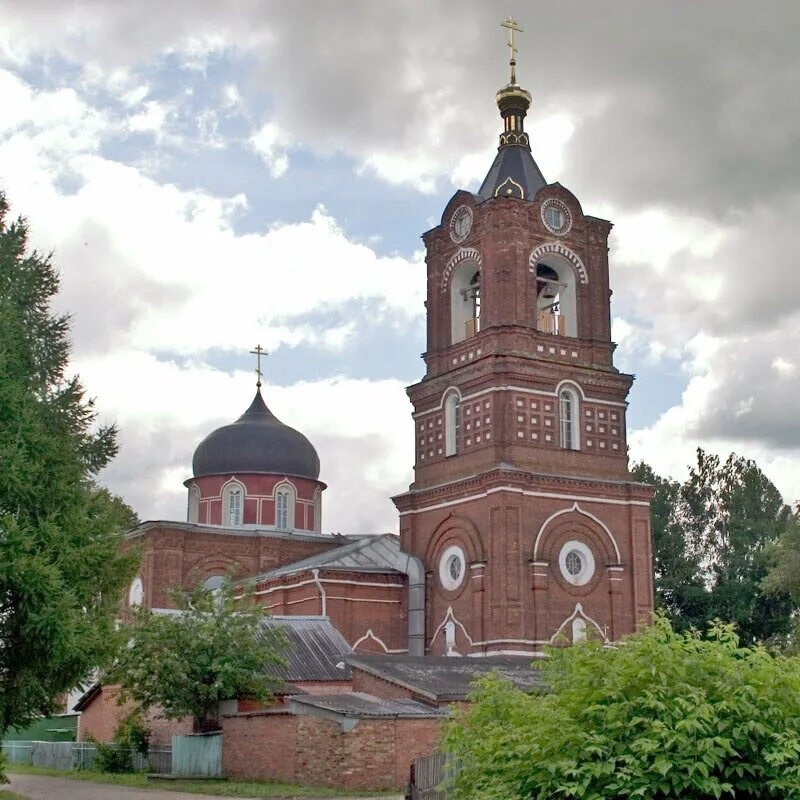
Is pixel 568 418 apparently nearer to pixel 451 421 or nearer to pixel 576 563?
pixel 451 421

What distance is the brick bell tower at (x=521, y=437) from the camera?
115 feet

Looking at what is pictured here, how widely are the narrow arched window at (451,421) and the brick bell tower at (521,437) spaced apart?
43mm

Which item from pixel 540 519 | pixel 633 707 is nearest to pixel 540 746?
pixel 633 707

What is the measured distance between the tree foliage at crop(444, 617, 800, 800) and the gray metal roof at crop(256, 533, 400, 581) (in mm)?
27395

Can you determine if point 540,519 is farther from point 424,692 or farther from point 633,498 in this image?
point 424,692

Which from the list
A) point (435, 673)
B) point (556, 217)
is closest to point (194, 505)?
point (556, 217)

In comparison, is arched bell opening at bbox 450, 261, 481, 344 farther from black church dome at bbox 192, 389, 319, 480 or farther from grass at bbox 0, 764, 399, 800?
grass at bbox 0, 764, 399, 800

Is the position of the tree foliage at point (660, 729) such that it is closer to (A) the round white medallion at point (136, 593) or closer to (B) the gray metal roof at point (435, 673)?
(B) the gray metal roof at point (435, 673)

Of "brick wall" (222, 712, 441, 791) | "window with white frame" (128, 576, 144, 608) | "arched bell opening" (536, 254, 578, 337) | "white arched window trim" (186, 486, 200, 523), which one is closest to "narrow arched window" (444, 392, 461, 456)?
"arched bell opening" (536, 254, 578, 337)

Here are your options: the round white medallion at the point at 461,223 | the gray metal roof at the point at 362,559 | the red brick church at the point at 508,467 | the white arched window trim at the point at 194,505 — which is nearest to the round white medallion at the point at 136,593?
the white arched window trim at the point at 194,505

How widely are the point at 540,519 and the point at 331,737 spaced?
14.3 metres

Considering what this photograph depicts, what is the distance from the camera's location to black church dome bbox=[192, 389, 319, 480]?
47031 millimetres

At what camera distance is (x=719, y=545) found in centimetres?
5125

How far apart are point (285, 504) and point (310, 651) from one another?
1562 centimetres
